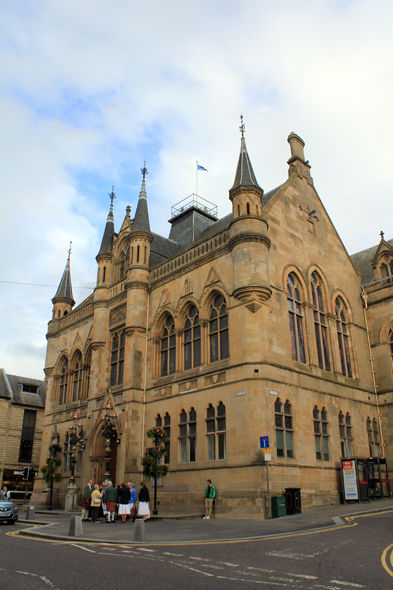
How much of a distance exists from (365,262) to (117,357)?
1911 cm

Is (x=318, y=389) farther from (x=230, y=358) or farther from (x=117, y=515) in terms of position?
(x=117, y=515)

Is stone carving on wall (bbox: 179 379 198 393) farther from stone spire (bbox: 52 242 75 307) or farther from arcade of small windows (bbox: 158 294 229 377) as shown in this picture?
stone spire (bbox: 52 242 75 307)

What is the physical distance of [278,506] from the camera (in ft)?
61.3

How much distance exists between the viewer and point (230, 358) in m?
22.4

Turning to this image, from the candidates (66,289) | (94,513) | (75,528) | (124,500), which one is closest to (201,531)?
(75,528)

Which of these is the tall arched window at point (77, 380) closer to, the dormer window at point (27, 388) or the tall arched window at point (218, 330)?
the tall arched window at point (218, 330)

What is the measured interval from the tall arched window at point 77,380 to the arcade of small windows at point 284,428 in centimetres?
1760

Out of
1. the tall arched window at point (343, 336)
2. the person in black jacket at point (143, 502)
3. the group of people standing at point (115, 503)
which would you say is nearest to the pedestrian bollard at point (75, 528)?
the group of people standing at point (115, 503)

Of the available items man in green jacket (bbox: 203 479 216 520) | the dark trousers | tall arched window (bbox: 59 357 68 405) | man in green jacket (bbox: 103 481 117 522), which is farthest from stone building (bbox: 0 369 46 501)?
man in green jacket (bbox: 203 479 216 520)

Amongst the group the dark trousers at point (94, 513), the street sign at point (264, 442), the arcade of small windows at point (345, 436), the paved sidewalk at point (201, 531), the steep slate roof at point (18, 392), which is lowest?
the paved sidewalk at point (201, 531)

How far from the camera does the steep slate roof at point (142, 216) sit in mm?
31166

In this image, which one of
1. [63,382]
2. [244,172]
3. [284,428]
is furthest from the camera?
[63,382]

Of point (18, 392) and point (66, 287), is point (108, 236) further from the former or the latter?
point (18, 392)

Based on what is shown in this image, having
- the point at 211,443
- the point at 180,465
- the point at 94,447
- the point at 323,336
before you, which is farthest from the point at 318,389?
the point at 94,447
